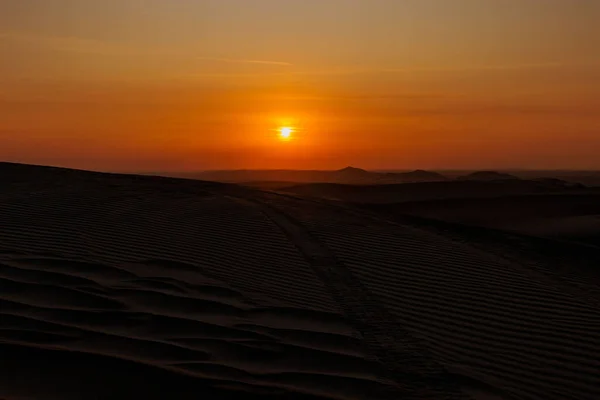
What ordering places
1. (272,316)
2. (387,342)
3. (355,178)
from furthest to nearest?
(355,178)
(272,316)
(387,342)

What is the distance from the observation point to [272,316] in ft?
17.1

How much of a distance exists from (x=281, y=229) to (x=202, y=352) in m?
4.84

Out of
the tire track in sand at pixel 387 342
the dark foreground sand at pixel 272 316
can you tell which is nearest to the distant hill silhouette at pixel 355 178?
the dark foreground sand at pixel 272 316

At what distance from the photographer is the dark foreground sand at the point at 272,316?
13.2ft

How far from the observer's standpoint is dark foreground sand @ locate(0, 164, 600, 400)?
4023mm

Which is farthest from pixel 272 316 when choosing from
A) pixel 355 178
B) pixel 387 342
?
pixel 355 178

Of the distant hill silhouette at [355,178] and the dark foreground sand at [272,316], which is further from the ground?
the distant hill silhouette at [355,178]

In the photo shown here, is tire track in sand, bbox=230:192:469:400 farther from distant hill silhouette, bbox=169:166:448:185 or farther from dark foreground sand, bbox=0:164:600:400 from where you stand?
distant hill silhouette, bbox=169:166:448:185

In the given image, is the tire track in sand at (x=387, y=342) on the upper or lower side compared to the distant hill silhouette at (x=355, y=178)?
lower

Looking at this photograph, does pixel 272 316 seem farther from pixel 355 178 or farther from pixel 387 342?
pixel 355 178

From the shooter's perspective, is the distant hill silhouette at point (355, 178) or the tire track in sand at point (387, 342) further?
the distant hill silhouette at point (355, 178)

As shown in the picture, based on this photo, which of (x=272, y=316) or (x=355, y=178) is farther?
(x=355, y=178)

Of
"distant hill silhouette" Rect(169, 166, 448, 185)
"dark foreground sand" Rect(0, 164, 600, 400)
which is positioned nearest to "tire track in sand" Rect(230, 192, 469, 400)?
"dark foreground sand" Rect(0, 164, 600, 400)

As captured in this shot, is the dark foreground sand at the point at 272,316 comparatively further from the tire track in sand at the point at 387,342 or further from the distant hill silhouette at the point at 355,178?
the distant hill silhouette at the point at 355,178
